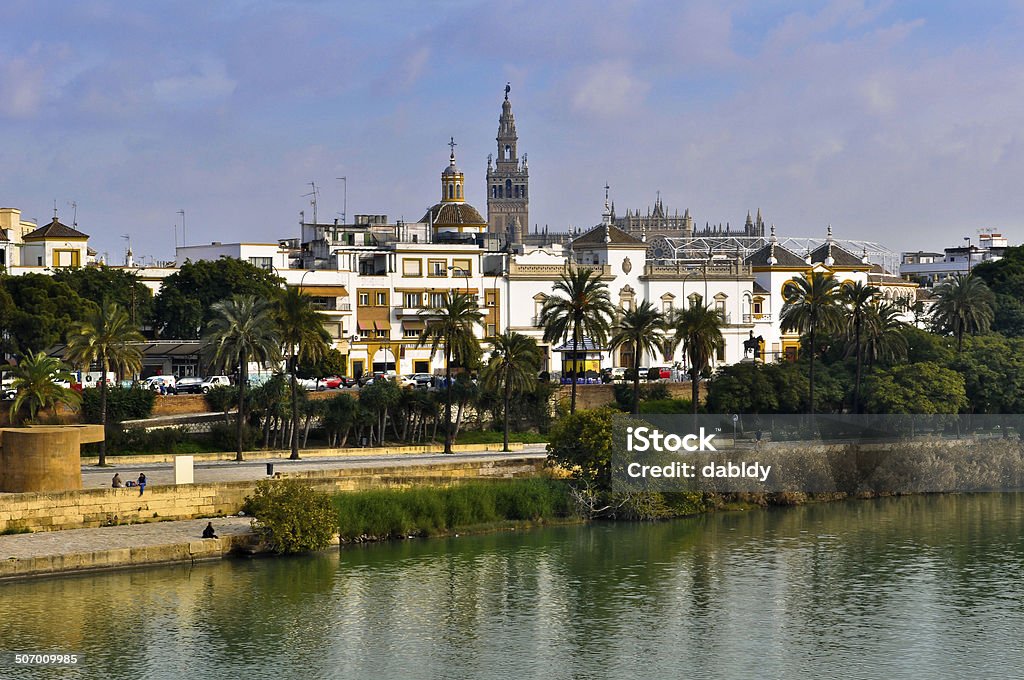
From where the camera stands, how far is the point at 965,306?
91.1m

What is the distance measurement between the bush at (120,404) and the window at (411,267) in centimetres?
2791

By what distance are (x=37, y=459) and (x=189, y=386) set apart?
23031mm

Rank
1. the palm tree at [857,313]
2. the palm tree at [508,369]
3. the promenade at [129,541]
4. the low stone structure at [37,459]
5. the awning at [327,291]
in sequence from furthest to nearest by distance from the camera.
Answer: the awning at [327,291], the palm tree at [857,313], the palm tree at [508,369], the low stone structure at [37,459], the promenade at [129,541]

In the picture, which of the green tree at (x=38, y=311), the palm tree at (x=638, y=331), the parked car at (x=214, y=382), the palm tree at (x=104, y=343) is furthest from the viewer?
the green tree at (x=38, y=311)

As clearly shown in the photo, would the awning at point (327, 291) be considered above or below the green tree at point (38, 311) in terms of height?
above

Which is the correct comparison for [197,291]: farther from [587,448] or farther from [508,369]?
[587,448]

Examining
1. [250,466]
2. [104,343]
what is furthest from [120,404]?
[250,466]

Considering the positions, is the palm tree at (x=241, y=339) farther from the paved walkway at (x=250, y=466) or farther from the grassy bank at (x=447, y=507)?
the grassy bank at (x=447, y=507)

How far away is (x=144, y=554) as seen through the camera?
5072 cm

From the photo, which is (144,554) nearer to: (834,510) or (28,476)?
(28,476)

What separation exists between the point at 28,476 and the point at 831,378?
43530 mm

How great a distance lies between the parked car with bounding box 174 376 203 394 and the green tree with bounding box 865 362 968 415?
102 feet

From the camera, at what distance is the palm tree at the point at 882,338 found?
272 feet

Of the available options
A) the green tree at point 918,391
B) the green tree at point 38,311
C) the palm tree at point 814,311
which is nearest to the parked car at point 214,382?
the green tree at point 38,311
